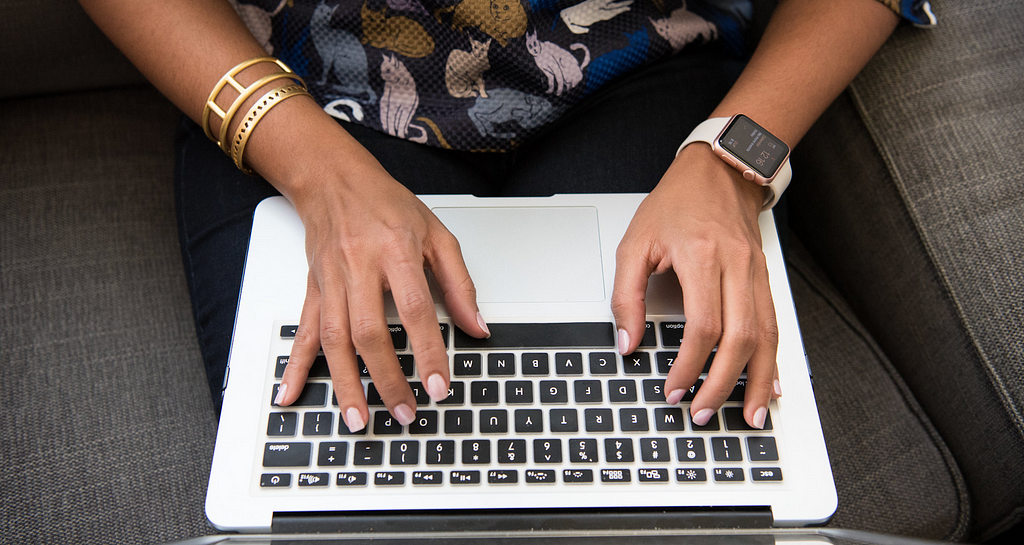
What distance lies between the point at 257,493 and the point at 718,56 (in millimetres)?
841

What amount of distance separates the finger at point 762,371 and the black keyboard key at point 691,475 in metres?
0.07

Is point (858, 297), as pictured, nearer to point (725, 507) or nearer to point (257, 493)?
point (725, 507)

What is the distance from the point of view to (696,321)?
1.75 ft

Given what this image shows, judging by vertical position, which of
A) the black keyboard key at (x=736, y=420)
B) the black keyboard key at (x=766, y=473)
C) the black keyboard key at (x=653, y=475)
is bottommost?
the black keyboard key at (x=653, y=475)

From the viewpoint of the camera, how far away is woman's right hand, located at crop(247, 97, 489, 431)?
520 mm

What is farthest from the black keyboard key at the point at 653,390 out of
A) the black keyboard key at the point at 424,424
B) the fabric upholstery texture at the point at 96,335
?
the fabric upholstery texture at the point at 96,335

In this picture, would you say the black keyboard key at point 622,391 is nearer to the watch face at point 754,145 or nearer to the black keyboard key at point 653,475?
the black keyboard key at point 653,475

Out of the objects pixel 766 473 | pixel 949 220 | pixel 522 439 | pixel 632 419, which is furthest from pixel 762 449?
pixel 949 220

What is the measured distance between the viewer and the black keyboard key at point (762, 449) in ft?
1.73

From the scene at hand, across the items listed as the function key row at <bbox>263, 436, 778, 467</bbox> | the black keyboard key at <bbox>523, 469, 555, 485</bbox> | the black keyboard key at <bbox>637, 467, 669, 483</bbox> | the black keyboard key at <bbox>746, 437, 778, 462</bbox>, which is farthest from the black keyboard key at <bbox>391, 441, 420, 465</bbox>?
the black keyboard key at <bbox>746, 437, 778, 462</bbox>

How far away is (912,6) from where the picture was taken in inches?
29.0

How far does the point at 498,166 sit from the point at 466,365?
0.34 meters

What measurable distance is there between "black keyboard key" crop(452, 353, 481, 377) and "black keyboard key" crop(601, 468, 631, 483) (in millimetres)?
151

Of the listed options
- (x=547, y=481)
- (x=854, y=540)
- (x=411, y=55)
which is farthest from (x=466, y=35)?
(x=854, y=540)
